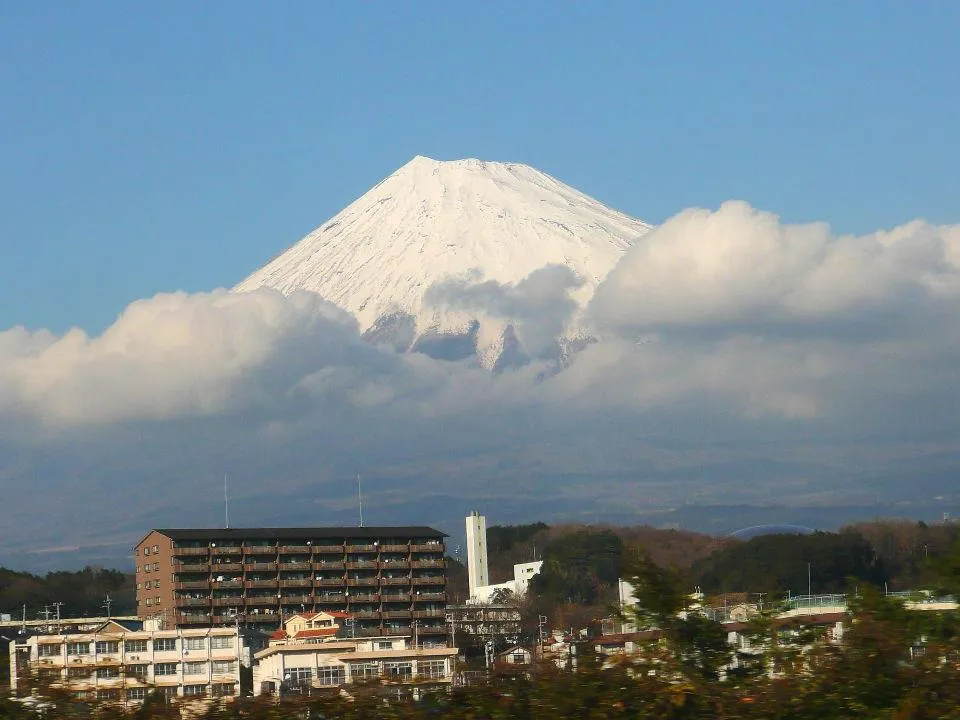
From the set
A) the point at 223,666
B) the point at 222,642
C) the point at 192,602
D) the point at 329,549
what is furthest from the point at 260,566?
the point at 223,666

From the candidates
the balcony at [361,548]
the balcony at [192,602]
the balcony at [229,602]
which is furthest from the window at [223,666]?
the balcony at [361,548]

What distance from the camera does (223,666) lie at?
1425 inches

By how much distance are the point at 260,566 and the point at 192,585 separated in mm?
4351

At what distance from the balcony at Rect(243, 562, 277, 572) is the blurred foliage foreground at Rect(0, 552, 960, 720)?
77.2 m

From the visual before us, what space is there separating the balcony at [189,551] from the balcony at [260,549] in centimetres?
243

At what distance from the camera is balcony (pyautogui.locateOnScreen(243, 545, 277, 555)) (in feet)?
273

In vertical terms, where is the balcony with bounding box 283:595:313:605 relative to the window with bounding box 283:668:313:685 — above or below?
below

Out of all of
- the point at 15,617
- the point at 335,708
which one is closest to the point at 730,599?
the point at 335,708

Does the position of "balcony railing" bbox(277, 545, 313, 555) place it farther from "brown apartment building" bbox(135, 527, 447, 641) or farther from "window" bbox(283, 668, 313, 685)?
"window" bbox(283, 668, 313, 685)

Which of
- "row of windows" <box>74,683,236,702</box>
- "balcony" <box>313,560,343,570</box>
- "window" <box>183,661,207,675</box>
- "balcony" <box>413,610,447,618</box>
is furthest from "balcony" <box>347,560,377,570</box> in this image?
"row of windows" <box>74,683,236,702</box>

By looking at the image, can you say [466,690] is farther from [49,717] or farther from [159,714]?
[49,717]

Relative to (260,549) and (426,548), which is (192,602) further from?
(426,548)

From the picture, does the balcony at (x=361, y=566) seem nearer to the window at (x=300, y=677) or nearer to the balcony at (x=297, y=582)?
the balcony at (x=297, y=582)

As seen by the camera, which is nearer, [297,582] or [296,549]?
[297,582]
